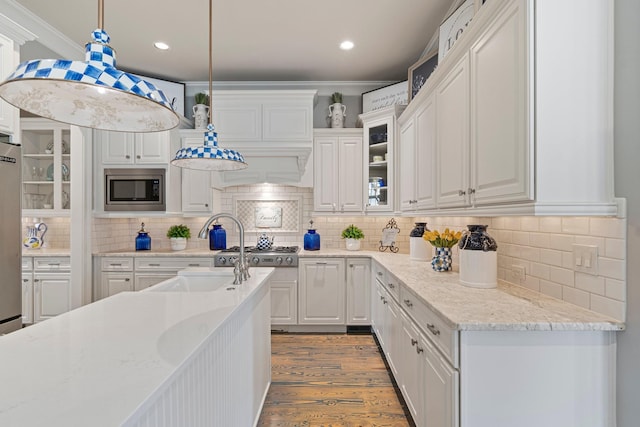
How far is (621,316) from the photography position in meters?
1.22

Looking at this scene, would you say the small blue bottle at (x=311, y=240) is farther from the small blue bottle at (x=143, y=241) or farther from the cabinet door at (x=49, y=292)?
the cabinet door at (x=49, y=292)

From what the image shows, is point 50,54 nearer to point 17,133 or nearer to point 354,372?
point 17,133

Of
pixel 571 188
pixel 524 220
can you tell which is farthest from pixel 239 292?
pixel 524 220

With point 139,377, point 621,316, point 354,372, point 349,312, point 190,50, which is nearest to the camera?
point 139,377

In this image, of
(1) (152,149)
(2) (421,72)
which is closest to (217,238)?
(1) (152,149)

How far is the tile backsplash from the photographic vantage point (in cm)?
128

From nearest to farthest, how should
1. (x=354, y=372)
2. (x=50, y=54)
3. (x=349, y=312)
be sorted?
(x=354, y=372)
(x=50, y=54)
(x=349, y=312)

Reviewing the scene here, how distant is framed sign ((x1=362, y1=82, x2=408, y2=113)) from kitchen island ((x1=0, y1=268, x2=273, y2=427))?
273cm

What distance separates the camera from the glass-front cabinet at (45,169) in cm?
356

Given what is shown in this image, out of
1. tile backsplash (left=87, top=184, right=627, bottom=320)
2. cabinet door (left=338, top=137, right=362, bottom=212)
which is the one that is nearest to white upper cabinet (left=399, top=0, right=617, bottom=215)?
tile backsplash (left=87, top=184, right=627, bottom=320)

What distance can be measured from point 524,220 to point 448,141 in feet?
2.14

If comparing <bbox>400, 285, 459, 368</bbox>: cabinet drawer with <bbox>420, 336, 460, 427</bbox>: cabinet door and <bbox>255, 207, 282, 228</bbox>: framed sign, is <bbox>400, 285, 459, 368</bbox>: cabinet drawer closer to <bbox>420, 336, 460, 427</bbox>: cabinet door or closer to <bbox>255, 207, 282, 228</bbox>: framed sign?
<bbox>420, 336, 460, 427</bbox>: cabinet door

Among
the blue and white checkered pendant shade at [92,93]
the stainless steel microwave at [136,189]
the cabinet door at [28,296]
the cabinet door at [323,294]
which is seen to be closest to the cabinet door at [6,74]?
the blue and white checkered pendant shade at [92,93]

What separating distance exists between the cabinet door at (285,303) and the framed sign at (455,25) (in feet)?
8.45
